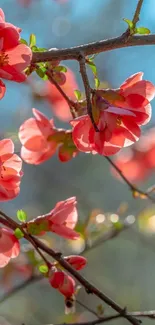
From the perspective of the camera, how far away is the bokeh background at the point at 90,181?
3.26 metres

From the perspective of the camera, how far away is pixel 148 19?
10.2ft

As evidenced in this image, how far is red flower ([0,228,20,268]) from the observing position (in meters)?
0.74

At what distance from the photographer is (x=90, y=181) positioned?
420 centimetres

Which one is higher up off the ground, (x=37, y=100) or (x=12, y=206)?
(x=37, y=100)

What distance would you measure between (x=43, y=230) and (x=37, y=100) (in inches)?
25.8

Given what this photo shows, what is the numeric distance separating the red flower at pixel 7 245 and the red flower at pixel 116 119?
153 millimetres

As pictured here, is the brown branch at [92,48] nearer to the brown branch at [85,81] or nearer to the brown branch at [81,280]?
the brown branch at [85,81]

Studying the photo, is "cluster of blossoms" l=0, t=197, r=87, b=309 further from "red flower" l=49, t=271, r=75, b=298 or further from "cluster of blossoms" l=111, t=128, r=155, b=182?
"cluster of blossoms" l=111, t=128, r=155, b=182

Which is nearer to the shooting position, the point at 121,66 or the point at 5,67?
the point at 5,67

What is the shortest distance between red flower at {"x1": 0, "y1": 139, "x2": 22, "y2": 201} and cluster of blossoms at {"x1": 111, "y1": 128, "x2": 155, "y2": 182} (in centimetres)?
81

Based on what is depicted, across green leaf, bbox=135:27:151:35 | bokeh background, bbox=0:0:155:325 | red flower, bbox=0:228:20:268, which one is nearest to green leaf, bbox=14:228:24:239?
red flower, bbox=0:228:20:268

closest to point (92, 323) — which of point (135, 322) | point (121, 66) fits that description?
point (135, 322)

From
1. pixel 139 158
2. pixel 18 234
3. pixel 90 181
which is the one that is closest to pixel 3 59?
pixel 18 234

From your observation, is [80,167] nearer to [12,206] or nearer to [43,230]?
[12,206]
